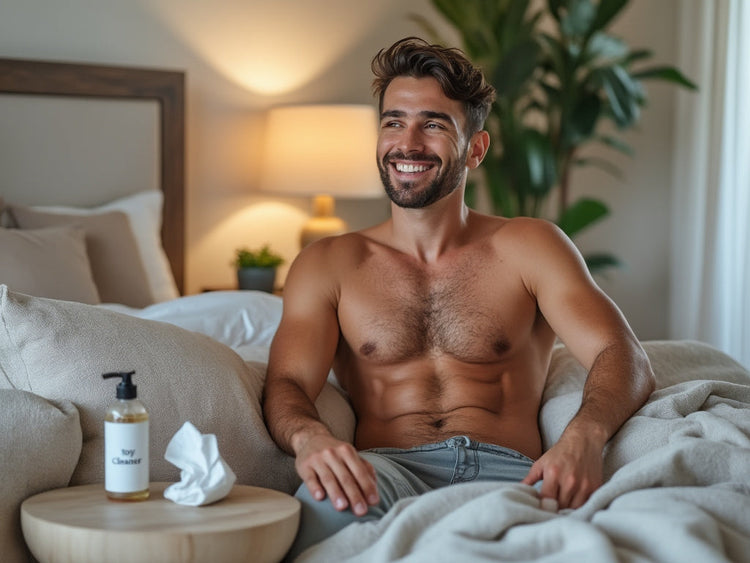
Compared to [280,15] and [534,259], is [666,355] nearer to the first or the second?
[534,259]

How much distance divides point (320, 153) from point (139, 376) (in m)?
2.43

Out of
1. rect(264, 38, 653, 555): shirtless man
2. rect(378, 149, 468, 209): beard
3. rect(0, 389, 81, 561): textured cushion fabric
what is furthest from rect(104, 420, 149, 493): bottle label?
rect(378, 149, 468, 209): beard

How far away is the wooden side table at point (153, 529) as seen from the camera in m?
1.32

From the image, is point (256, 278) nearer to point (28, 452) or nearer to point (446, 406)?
point (446, 406)

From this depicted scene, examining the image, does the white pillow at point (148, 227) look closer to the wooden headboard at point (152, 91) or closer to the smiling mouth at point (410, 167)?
the wooden headboard at point (152, 91)

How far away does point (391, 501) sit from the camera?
1682mm

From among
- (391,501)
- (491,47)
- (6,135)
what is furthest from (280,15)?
(391,501)

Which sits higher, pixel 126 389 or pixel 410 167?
pixel 410 167

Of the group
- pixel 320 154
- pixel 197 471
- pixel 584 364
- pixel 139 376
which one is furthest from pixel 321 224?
pixel 197 471

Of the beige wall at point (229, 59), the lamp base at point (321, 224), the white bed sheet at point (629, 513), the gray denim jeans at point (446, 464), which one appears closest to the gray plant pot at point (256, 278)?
the lamp base at point (321, 224)

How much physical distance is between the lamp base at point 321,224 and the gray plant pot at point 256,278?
22 cm

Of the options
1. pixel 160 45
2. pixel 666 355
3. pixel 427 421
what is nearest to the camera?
pixel 427 421

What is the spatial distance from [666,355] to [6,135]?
94.0 inches

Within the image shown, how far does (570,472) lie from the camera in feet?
5.44
